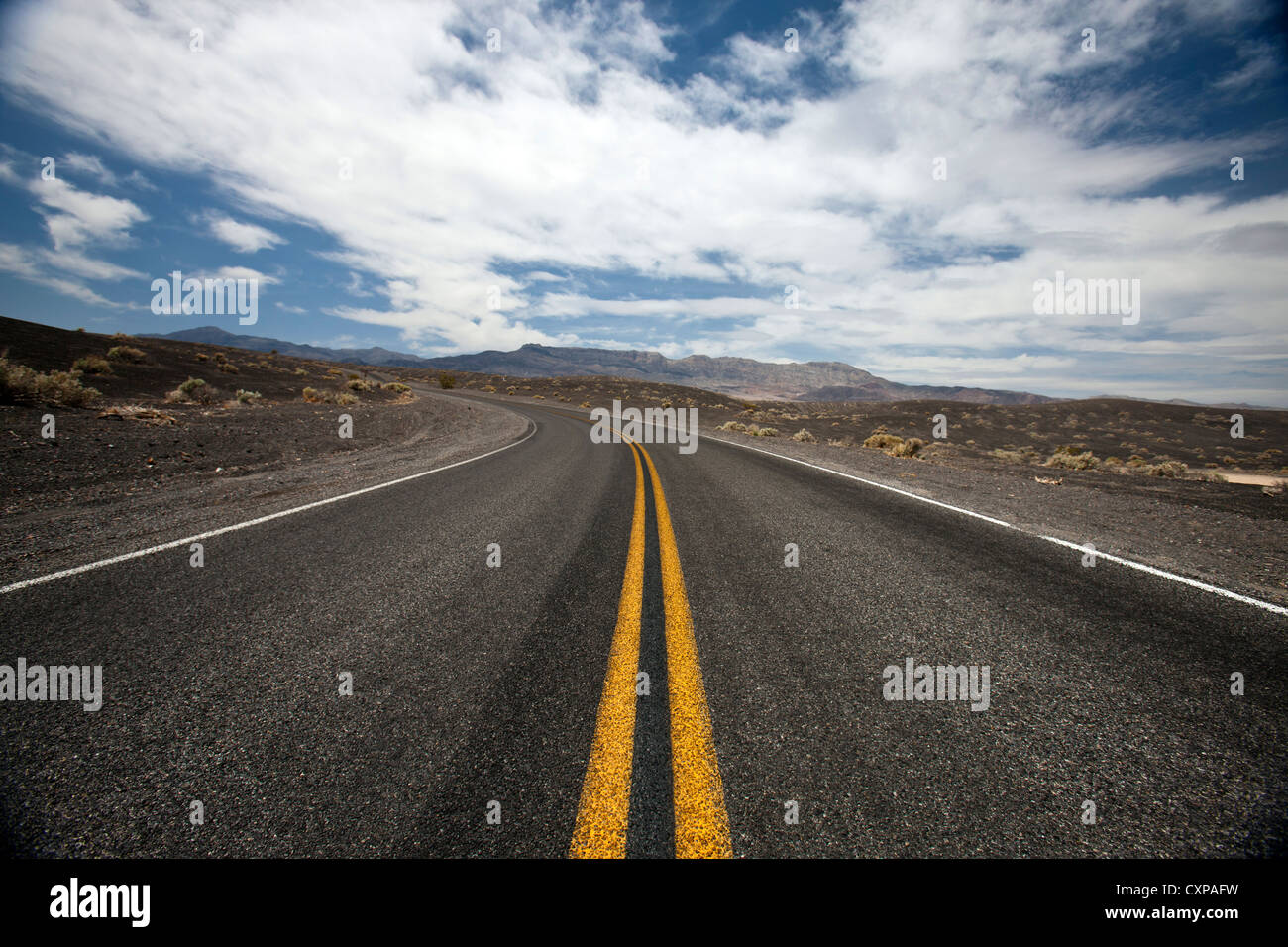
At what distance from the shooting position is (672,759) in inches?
75.8

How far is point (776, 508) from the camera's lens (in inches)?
254

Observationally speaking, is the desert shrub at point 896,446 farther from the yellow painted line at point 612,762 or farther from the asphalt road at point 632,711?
the yellow painted line at point 612,762

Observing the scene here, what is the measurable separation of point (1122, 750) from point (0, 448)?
1336 cm

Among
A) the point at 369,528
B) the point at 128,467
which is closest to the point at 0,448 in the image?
the point at 128,467

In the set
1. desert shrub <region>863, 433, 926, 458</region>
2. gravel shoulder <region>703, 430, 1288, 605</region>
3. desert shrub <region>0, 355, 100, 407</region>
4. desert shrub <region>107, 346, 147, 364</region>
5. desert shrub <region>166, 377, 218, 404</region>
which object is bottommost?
gravel shoulder <region>703, 430, 1288, 605</region>

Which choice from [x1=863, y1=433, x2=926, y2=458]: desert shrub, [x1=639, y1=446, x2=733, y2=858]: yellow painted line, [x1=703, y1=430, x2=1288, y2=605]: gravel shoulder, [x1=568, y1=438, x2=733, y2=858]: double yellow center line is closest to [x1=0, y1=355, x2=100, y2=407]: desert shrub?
[x1=568, y1=438, x2=733, y2=858]: double yellow center line

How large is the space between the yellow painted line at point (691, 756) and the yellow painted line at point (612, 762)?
7.2 inches

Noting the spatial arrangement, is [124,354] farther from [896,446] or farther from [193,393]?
[896,446]

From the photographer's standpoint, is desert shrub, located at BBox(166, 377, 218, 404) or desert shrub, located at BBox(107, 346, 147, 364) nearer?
desert shrub, located at BBox(166, 377, 218, 404)

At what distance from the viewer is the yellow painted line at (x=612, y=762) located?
1560 mm

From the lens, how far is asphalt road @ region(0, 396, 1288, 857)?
1625 millimetres

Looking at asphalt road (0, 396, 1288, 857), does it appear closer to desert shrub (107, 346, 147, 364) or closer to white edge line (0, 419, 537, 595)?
white edge line (0, 419, 537, 595)
